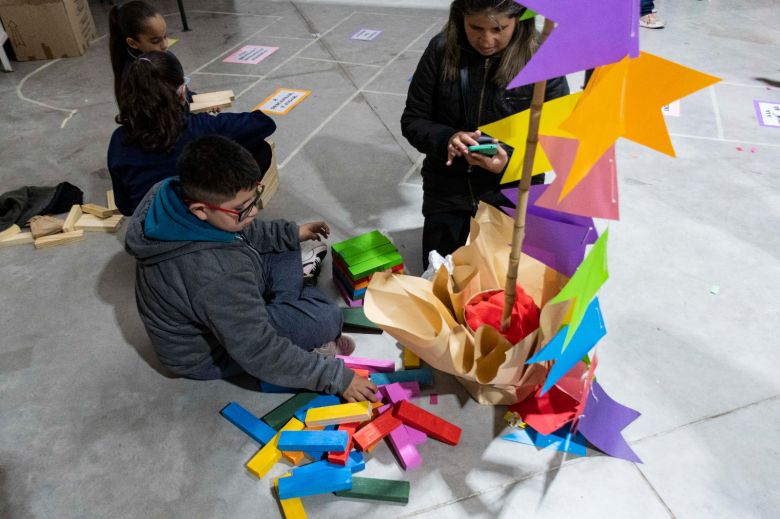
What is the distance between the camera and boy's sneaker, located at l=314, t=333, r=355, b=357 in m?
1.90

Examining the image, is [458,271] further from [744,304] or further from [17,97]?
[17,97]

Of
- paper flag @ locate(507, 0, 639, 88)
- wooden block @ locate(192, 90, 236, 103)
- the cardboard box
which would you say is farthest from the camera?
the cardboard box

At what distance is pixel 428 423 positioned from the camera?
1.65m

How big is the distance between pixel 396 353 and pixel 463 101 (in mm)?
943

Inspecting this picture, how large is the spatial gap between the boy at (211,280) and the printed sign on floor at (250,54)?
3012mm

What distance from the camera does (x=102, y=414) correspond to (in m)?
1.79

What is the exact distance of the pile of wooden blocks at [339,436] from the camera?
4.97 ft

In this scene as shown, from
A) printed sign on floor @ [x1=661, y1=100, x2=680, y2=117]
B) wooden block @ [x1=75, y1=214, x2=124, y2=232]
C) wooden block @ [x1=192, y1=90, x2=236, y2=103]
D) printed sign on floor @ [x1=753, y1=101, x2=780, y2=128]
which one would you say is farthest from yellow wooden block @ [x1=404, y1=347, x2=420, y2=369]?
printed sign on floor @ [x1=753, y1=101, x2=780, y2=128]

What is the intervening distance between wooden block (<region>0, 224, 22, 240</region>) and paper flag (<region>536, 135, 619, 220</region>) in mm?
2585

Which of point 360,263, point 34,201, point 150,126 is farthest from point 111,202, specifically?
point 360,263

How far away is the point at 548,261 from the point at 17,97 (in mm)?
4138

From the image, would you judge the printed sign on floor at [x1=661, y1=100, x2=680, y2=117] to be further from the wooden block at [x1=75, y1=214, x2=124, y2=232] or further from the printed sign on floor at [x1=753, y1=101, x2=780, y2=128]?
the wooden block at [x1=75, y1=214, x2=124, y2=232]

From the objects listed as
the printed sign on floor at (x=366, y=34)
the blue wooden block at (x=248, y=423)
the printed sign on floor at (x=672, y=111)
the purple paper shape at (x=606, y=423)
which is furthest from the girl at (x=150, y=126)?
the printed sign on floor at (x=366, y=34)

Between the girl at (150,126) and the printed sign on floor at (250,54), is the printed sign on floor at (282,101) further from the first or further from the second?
the girl at (150,126)
